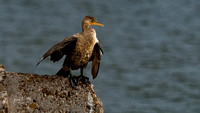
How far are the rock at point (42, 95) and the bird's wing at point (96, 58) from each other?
1043 mm

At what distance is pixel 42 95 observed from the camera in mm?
3992

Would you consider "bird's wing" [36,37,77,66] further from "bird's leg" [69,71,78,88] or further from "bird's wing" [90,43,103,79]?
"bird's leg" [69,71,78,88]

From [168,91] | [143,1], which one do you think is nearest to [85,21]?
[168,91]

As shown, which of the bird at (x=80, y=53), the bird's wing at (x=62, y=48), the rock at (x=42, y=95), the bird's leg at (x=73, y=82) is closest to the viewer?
the rock at (x=42, y=95)

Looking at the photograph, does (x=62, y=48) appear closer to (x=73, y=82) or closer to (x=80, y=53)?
(x=80, y=53)

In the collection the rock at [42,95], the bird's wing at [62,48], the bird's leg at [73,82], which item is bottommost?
the rock at [42,95]

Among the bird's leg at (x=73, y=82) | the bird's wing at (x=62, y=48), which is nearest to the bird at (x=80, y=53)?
the bird's wing at (x=62, y=48)

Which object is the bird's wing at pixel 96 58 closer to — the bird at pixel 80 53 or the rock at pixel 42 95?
the bird at pixel 80 53

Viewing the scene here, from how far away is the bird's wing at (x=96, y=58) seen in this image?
530 cm

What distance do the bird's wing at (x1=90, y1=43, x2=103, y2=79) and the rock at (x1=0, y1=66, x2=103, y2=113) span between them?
1.04 meters

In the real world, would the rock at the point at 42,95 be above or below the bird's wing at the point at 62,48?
below

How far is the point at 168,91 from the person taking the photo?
1623 cm

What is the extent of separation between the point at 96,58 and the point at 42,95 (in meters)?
1.47

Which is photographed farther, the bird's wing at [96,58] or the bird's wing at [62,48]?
the bird's wing at [96,58]
